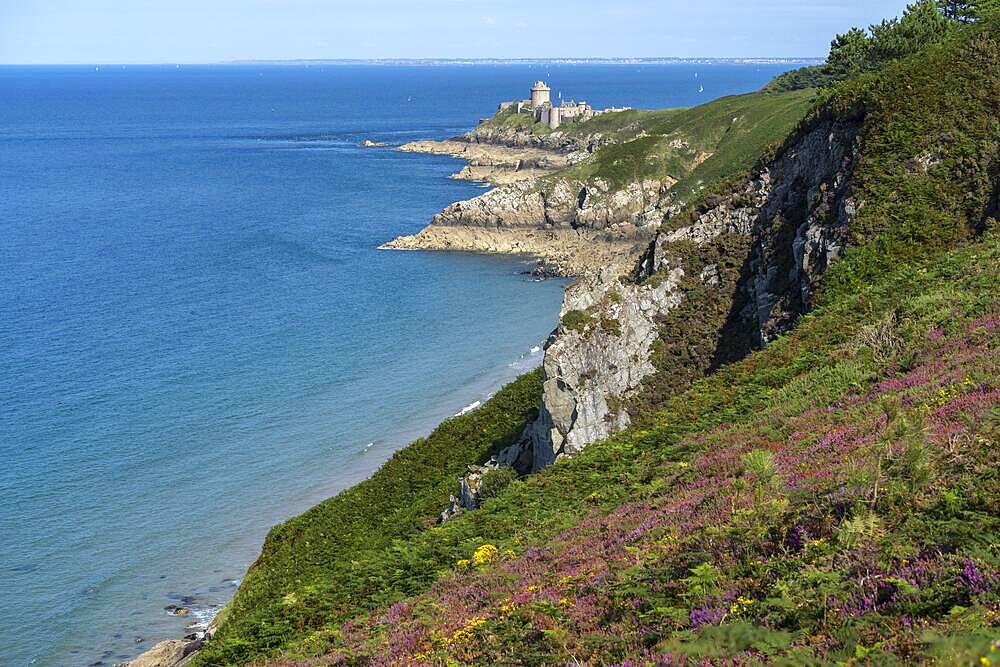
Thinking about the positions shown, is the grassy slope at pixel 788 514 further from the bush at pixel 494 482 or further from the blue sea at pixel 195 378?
the blue sea at pixel 195 378

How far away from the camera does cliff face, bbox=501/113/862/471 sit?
29797 millimetres

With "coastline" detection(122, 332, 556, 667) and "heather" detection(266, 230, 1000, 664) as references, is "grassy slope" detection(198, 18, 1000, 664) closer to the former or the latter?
"heather" detection(266, 230, 1000, 664)

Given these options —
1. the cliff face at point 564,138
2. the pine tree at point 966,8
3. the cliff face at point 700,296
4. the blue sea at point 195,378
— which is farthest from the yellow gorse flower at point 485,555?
the cliff face at point 564,138

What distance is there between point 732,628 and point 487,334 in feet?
206

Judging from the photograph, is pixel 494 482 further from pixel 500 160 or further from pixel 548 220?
pixel 500 160

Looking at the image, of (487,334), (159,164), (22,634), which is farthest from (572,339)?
(159,164)

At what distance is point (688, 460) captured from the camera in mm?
20453

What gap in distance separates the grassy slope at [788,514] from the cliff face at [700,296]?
1984 mm

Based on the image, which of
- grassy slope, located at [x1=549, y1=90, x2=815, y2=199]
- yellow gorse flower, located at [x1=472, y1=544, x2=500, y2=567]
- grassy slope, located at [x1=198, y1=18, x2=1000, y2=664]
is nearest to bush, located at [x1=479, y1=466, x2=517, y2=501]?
grassy slope, located at [x1=198, y1=18, x2=1000, y2=664]

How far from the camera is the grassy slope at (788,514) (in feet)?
34.0

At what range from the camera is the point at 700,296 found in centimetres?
3400

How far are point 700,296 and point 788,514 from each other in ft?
70.7

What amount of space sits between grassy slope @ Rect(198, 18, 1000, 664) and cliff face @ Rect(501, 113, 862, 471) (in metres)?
1.98

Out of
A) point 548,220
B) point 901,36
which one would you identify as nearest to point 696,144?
point 548,220
